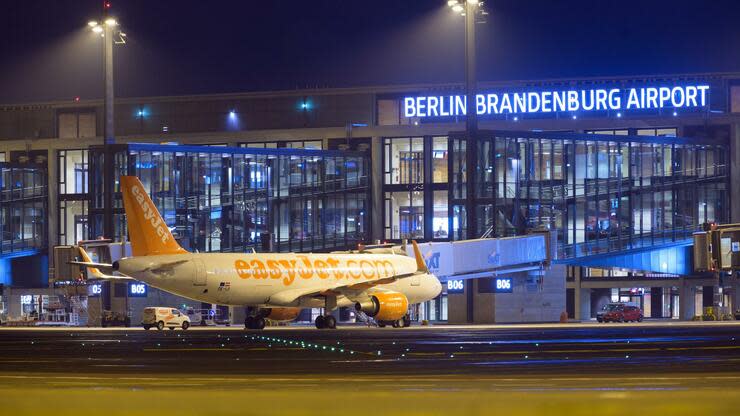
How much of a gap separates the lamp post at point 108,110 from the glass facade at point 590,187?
80.7ft

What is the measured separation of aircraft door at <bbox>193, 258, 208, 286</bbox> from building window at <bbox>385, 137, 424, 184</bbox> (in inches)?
1993

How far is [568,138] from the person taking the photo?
291ft

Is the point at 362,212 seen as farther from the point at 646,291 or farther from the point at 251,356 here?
the point at 251,356

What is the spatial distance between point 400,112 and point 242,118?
51.2 ft

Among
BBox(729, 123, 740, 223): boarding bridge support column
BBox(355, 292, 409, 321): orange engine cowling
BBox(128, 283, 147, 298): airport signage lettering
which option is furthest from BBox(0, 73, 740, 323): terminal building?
BBox(355, 292, 409, 321): orange engine cowling

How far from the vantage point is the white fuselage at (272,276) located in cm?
5578

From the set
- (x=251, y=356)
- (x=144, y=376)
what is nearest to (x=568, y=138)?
(x=251, y=356)

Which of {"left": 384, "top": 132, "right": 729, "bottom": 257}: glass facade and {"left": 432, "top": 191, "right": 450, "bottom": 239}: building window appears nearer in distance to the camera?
{"left": 384, "top": 132, "right": 729, "bottom": 257}: glass facade

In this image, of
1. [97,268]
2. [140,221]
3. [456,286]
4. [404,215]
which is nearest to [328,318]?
[140,221]

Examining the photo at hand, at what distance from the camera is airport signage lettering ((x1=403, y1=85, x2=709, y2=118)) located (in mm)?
100688

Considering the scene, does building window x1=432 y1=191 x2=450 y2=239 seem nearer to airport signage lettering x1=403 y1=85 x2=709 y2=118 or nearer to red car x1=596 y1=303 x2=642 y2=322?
airport signage lettering x1=403 y1=85 x2=709 y2=118

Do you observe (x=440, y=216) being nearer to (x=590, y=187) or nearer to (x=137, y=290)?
(x=590, y=187)

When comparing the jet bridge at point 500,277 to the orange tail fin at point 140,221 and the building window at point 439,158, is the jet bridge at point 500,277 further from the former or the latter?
the orange tail fin at point 140,221

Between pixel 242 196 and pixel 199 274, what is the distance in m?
36.8
